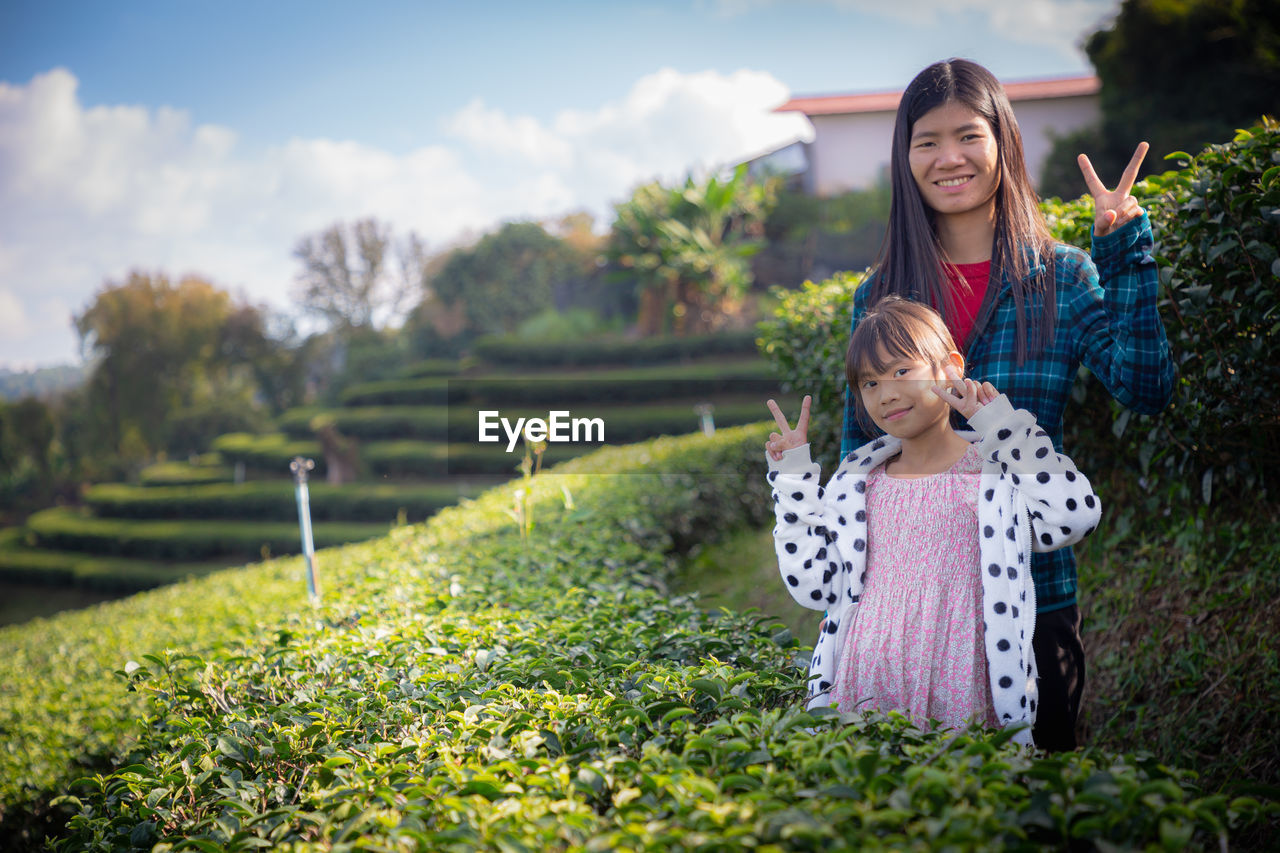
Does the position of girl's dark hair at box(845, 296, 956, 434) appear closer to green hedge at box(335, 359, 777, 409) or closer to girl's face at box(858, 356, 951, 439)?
girl's face at box(858, 356, 951, 439)

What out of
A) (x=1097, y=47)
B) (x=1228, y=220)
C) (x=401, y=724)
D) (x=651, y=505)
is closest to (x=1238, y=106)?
(x=1097, y=47)

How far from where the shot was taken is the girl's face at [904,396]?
125cm

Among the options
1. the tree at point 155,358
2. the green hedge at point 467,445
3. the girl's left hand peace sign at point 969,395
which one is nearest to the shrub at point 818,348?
the girl's left hand peace sign at point 969,395

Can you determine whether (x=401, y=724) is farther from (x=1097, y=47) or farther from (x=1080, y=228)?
(x=1097, y=47)

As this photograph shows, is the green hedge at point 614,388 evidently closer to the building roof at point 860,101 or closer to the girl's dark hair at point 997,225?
the building roof at point 860,101

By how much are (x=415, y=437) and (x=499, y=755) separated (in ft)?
53.4

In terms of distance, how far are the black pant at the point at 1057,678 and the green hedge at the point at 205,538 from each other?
13.6 metres

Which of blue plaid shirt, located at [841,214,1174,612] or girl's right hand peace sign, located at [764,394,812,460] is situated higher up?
blue plaid shirt, located at [841,214,1174,612]

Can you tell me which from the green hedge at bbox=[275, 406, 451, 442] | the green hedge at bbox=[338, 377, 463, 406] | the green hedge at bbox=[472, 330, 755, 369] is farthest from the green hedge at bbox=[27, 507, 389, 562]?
the green hedge at bbox=[472, 330, 755, 369]

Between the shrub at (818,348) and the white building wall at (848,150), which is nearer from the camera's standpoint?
the shrub at (818,348)

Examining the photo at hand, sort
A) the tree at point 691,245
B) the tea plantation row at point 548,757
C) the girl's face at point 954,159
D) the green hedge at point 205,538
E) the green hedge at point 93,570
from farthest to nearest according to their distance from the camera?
the tree at point 691,245 → the green hedge at point 205,538 → the green hedge at point 93,570 → the girl's face at point 954,159 → the tea plantation row at point 548,757

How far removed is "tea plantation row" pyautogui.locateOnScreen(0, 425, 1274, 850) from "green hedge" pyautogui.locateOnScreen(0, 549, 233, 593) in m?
12.5

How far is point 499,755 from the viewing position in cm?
115

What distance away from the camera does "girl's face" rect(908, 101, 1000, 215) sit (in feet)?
4.49
